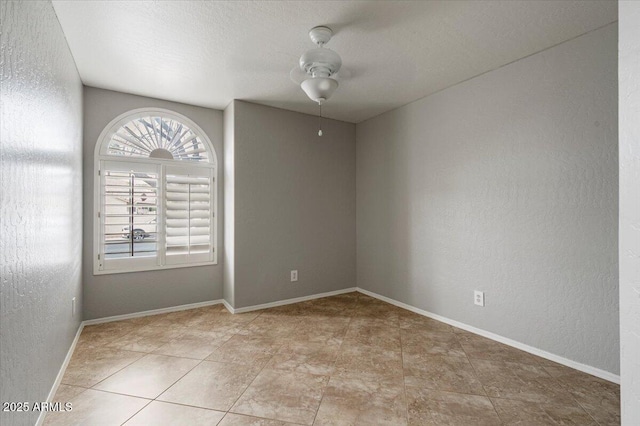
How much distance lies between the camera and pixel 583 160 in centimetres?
220

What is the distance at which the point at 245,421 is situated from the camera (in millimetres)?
1686

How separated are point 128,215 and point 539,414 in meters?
3.76

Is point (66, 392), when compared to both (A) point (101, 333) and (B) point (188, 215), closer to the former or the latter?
(A) point (101, 333)

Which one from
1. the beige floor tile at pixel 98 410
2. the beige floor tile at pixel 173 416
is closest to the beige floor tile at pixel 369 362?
the beige floor tile at pixel 173 416

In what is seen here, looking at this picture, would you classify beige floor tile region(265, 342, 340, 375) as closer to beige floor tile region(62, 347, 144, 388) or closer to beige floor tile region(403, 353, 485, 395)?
beige floor tile region(403, 353, 485, 395)

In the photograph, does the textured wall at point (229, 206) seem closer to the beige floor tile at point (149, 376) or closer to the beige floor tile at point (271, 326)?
the beige floor tile at point (271, 326)

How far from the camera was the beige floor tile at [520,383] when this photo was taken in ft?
6.19

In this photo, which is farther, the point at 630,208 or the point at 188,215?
the point at 188,215

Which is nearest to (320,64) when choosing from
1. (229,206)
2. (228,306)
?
(229,206)

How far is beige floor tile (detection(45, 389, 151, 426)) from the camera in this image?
1.68 metres

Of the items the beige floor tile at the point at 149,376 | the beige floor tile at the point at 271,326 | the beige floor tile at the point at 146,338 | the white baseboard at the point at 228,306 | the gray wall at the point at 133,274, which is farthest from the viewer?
the white baseboard at the point at 228,306

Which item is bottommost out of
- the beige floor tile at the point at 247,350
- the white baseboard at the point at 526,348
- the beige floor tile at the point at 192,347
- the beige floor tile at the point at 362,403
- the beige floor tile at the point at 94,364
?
the beige floor tile at the point at 362,403

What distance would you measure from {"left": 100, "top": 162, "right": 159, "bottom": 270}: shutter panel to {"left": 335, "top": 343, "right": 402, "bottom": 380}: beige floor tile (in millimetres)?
2360

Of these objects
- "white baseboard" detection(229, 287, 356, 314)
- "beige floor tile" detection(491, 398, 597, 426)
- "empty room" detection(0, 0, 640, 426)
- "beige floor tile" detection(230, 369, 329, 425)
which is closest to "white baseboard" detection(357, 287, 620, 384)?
"empty room" detection(0, 0, 640, 426)
